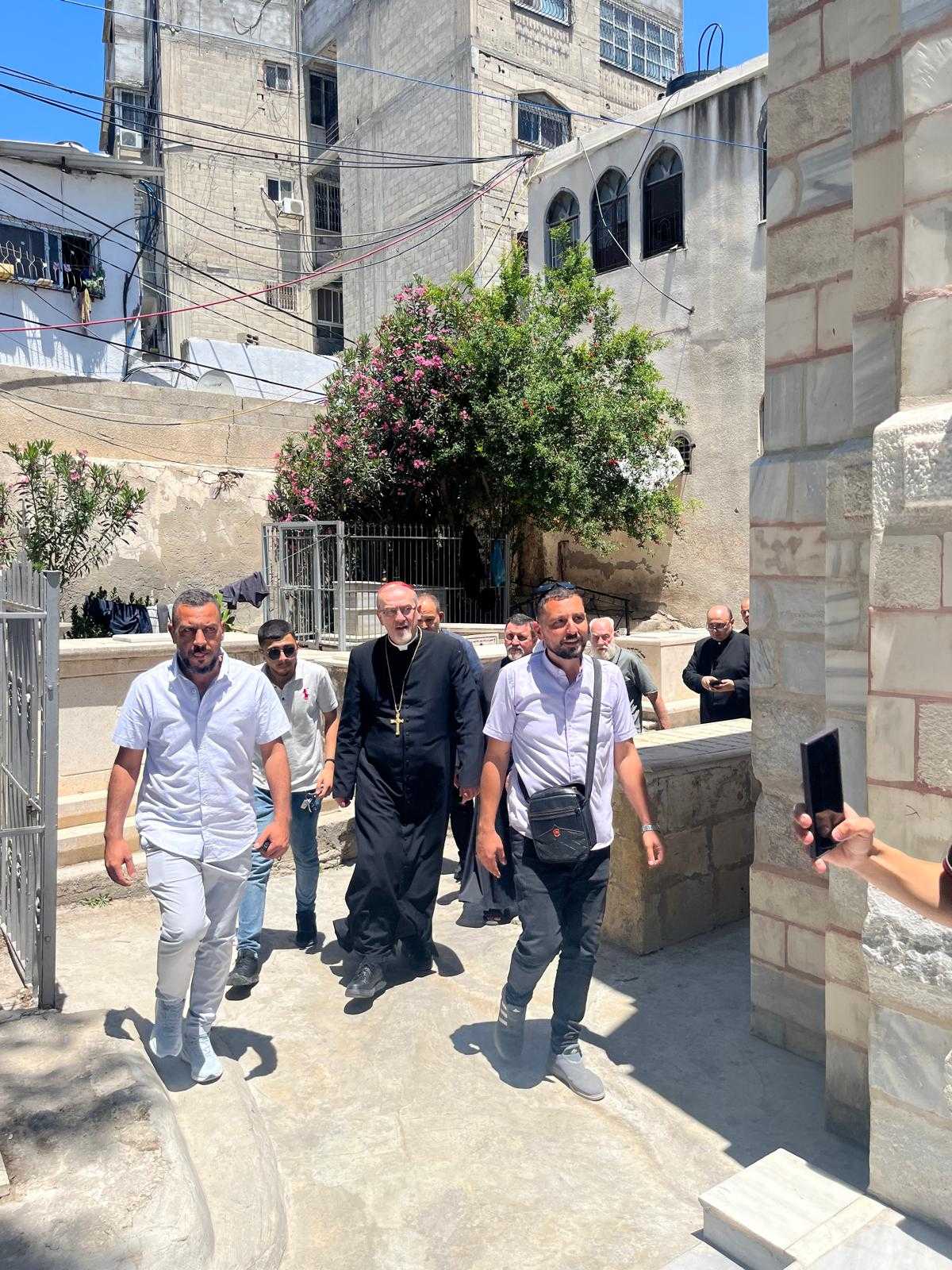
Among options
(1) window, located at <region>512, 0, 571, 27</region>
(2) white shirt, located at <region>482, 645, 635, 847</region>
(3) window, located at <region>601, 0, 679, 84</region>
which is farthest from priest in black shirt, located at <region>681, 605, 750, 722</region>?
(3) window, located at <region>601, 0, 679, 84</region>

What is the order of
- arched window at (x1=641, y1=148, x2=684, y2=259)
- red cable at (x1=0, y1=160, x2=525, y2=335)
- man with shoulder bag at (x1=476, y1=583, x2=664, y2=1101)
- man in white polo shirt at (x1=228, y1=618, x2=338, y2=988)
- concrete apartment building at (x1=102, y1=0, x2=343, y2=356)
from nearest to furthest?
man with shoulder bag at (x1=476, y1=583, x2=664, y2=1101)
man in white polo shirt at (x1=228, y1=618, x2=338, y2=988)
arched window at (x1=641, y1=148, x2=684, y2=259)
red cable at (x1=0, y1=160, x2=525, y2=335)
concrete apartment building at (x1=102, y1=0, x2=343, y2=356)

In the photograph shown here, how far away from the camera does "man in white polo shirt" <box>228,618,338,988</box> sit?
4.75 meters

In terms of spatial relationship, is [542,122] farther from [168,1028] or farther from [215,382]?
[168,1028]

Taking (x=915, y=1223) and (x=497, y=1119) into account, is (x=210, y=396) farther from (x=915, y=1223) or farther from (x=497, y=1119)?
(x=915, y=1223)

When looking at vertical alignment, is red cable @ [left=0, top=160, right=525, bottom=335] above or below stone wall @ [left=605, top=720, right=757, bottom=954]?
above

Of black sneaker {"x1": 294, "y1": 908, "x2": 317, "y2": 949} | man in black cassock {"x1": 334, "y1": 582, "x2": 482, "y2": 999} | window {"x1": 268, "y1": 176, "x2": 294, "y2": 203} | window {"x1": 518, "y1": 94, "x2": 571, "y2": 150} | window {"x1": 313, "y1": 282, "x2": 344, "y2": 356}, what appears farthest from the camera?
window {"x1": 313, "y1": 282, "x2": 344, "y2": 356}

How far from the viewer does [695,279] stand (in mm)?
15977

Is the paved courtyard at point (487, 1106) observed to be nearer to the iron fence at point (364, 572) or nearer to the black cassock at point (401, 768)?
the black cassock at point (401, 768)

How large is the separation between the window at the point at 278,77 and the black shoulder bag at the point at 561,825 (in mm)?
30795

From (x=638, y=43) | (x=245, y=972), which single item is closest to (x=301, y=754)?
(x=245, y=972)

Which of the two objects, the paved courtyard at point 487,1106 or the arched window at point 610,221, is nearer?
the paved courtyard at point 487,1106

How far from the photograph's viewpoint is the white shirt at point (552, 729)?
3.69 metres

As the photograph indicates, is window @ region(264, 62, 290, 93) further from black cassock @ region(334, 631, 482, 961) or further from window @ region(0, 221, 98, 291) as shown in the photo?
black cassock @ region(334, 631, 482, 961)

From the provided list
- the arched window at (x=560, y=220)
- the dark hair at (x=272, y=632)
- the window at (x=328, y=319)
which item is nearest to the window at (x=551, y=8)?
the arched window at (x=560, y=220)
